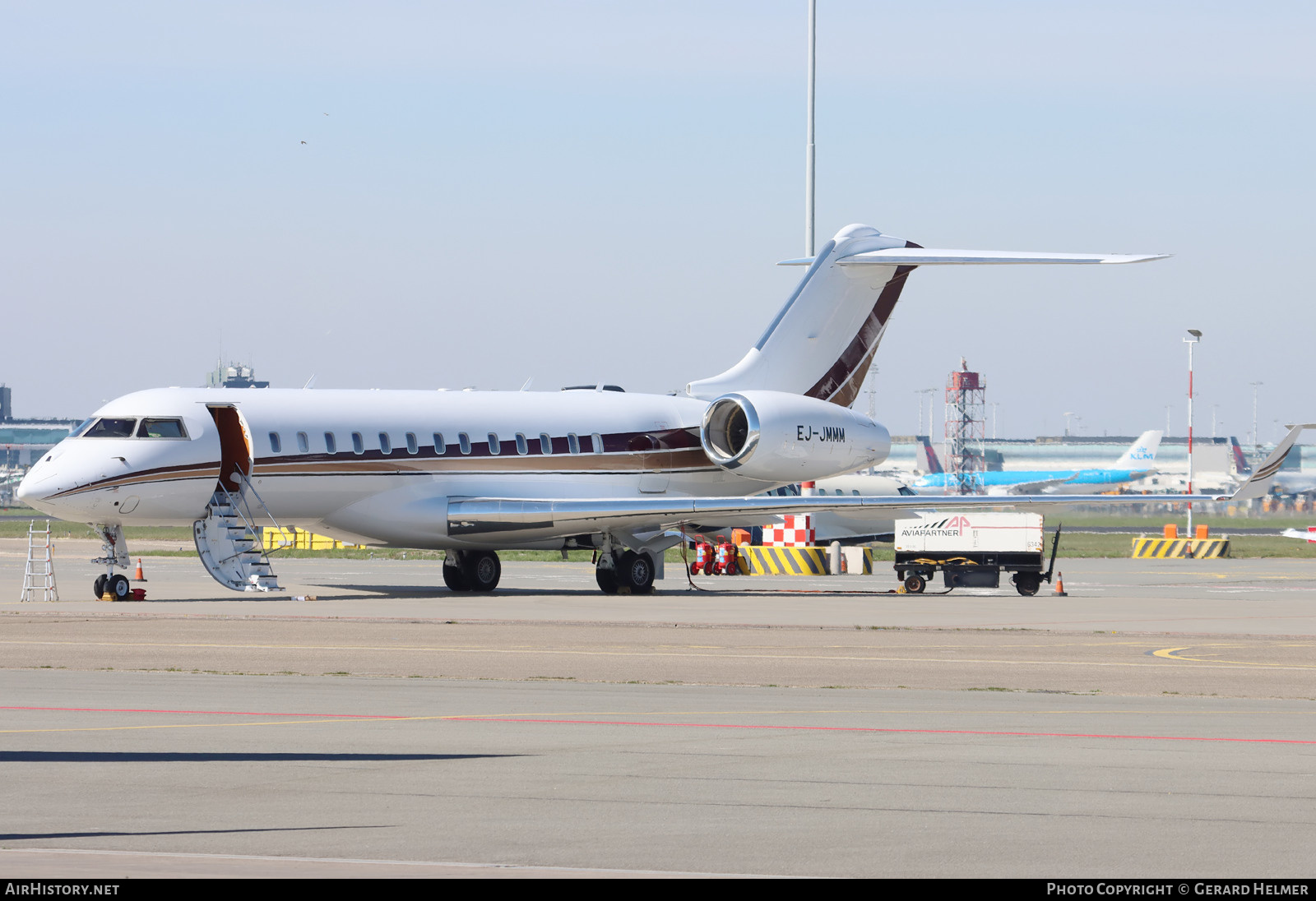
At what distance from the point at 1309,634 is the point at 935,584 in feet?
56.3

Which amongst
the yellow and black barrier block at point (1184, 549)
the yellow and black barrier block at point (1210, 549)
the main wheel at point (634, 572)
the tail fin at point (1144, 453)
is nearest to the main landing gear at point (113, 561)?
the main wheel at point (634, 572)

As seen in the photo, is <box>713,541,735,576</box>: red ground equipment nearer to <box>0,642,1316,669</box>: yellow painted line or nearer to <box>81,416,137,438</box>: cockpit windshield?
<box>81,416,137,438</box>: cockpit windshield

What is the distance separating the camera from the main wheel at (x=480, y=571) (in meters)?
36.0

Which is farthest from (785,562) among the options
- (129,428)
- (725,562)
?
(129,428)

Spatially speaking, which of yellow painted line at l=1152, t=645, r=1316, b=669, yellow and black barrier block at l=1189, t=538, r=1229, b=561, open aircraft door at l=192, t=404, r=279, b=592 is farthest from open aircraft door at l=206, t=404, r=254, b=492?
yellow and black barrier block at l=1189, t=538, r=1229, b=561

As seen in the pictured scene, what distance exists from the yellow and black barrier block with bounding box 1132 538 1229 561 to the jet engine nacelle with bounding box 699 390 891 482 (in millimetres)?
23029

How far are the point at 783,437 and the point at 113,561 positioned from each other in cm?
1411

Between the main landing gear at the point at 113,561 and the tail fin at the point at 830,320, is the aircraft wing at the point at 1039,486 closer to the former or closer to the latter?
the tail fin at the point at 830,320

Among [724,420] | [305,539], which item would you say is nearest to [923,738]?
[724,420]

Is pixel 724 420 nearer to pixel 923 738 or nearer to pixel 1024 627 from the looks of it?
pixel 1024 627

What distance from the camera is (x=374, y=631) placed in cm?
2325

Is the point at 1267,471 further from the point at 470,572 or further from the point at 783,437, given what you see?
the point at 470,572

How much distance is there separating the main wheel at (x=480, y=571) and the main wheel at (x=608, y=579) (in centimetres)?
228

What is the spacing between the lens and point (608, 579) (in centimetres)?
3547
